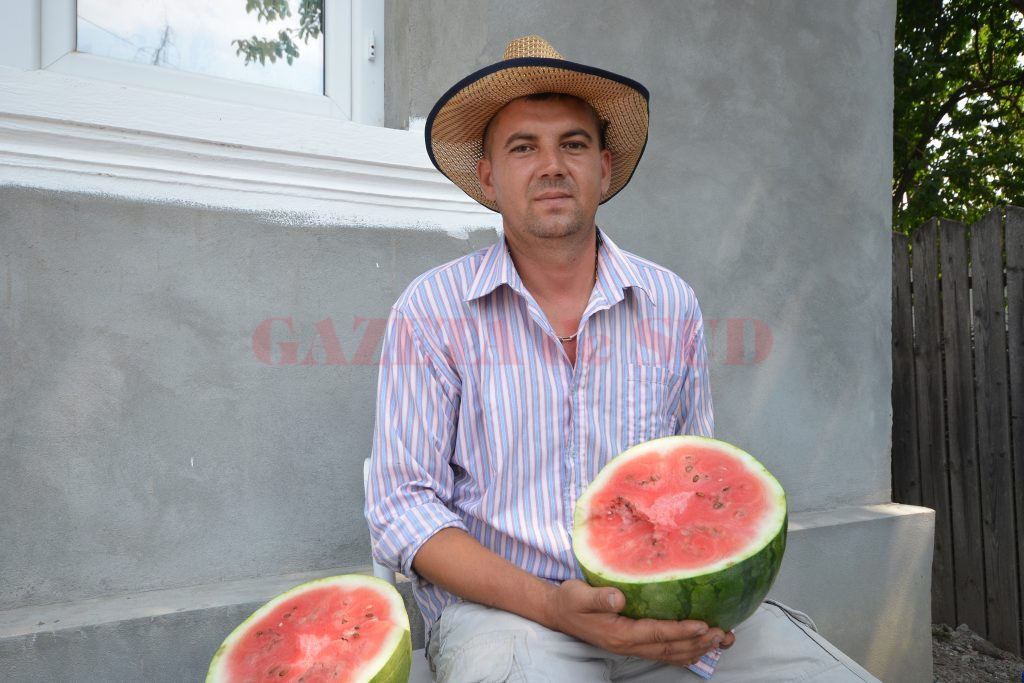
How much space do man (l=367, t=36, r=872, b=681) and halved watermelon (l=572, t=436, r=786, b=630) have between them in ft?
0.62

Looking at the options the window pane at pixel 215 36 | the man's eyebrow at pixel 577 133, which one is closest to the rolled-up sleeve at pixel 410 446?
the man's eyebrow at pixel 577 133

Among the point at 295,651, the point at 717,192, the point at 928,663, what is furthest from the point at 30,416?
the point at 928,663

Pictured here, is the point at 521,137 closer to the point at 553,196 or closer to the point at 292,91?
the point at 553,196

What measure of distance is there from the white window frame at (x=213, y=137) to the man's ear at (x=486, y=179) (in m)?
0.35

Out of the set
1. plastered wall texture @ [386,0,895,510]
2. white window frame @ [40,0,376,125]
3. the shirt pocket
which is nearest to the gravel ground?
plastered wall texture @ [386,0,895,510]

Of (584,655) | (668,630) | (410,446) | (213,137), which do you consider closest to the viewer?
(668,630)

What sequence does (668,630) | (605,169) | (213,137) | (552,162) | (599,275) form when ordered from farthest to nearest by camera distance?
(605,169)
(213,137)
(599,275)
(552,162)
(668,630)

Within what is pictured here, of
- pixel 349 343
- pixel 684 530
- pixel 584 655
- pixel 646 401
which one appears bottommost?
pixel 584 655

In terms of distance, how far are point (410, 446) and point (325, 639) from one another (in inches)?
20.1

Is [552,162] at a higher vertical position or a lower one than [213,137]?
lower

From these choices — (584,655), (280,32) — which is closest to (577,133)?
(280,32)

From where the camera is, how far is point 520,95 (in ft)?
7.06

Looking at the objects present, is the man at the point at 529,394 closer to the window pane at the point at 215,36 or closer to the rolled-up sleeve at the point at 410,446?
the rolled-up sleeve at the point at 410,446

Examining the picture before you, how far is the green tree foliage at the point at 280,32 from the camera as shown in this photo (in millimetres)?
2674
